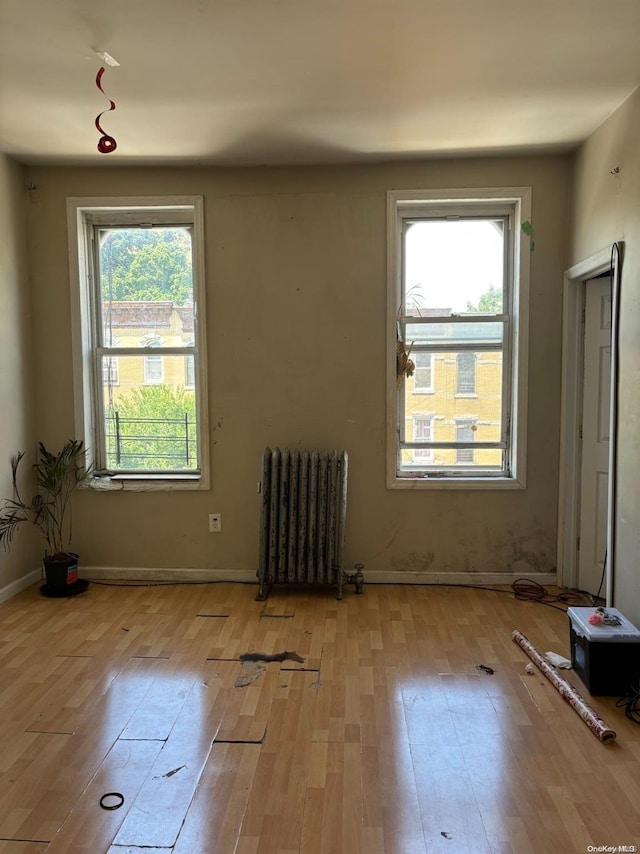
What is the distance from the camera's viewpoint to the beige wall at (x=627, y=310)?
2.74m

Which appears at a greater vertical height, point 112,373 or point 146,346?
point 146,346

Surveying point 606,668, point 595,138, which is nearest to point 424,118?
point 595,138

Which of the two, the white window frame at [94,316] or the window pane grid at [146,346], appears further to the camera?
the window pane grid at [146,346]

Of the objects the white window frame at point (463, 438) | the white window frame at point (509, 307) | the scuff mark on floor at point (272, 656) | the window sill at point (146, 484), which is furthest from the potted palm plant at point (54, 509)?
the white window frame at point (463, 438)

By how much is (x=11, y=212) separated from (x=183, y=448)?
185 cm

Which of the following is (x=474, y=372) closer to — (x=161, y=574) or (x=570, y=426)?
(x=570, y=426)

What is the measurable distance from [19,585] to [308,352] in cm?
242

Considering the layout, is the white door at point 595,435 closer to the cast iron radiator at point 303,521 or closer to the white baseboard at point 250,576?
the white baseboard at point 250,576

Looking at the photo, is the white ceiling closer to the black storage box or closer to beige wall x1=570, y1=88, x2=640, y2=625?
beige wall x1=570, y1=88, x2=640, y2=625

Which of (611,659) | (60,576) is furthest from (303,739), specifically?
(60,576)

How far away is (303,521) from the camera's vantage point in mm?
3646

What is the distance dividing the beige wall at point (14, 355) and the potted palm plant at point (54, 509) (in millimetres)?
74

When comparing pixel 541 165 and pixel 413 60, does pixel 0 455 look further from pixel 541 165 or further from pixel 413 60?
pixel 541 165

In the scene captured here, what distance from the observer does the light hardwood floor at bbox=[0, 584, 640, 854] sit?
177 centimetres
